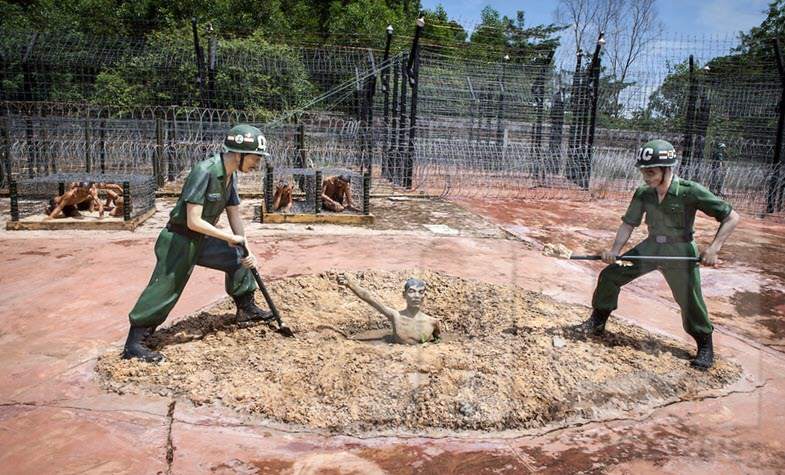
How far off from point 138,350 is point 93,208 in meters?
6.41

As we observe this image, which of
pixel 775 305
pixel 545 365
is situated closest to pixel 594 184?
pixel 775 305

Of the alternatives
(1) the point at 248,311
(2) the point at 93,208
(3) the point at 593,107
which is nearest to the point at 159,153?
(2) the point at 93,208

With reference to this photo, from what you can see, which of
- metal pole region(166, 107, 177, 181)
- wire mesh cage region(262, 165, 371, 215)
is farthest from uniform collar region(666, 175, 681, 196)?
metal pole region(166, 107, 177, 181)

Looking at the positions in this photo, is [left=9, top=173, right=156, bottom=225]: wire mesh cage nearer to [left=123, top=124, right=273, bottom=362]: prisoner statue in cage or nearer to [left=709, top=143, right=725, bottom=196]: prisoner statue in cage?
[left=123, top=124, right=273, bottom=362]: prisoner statue in cage

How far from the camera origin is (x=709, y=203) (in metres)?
4.27

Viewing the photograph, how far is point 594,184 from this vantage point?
15.4m

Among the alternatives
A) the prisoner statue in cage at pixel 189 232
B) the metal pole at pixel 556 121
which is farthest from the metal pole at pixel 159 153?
the metal pole at pixel 556 121

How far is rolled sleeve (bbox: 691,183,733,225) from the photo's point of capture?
4270mm

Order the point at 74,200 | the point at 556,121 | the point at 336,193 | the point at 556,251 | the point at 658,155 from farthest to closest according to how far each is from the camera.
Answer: the point at 556,121 < the point at 336,193 < the point at 74,200 < the point at 556,251 < the point at 658,155

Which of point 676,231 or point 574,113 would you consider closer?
point 676,231

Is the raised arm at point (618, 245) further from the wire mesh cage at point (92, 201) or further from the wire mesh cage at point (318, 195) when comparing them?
the wire mesh cage at point (92, 201)

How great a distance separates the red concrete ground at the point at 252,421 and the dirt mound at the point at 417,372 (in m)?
0.14

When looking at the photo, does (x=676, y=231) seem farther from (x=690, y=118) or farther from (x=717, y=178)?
(x=690, y=118)

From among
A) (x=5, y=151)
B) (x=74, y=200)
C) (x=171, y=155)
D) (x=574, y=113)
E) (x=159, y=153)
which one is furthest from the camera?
(x=574, y=113)
